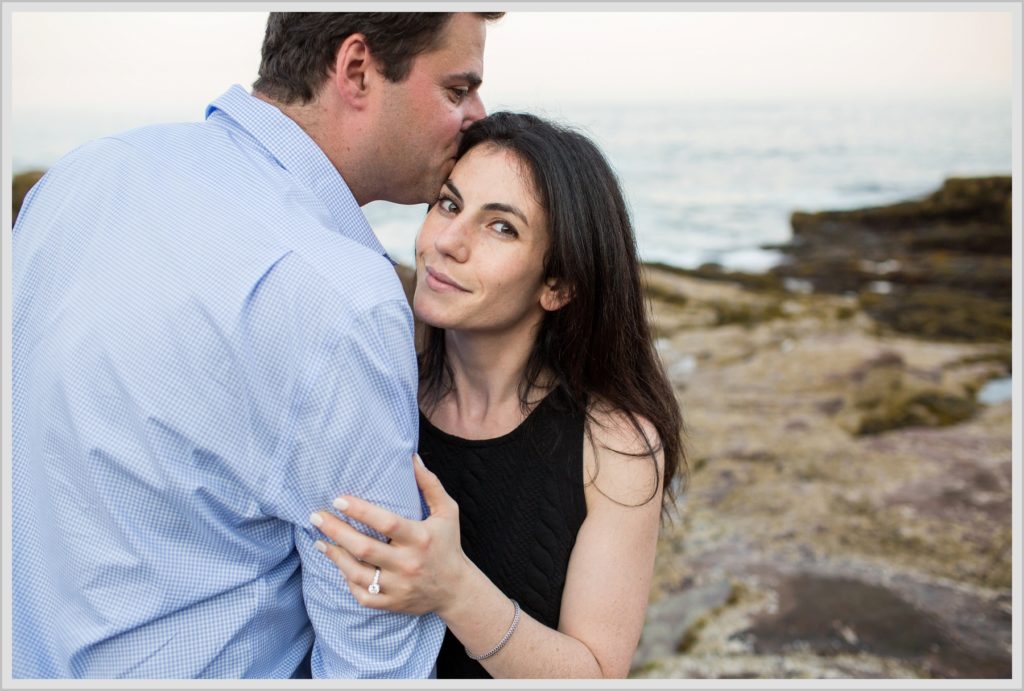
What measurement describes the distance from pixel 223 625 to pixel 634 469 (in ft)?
2.94

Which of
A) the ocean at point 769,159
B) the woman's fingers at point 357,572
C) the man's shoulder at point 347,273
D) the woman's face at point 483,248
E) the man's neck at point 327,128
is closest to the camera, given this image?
the man's shoulder at point 347,273

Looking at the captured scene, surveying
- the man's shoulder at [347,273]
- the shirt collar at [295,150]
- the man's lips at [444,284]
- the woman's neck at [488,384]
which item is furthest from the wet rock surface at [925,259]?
the man's shoulder at [347,273]

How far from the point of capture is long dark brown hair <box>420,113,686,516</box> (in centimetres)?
217

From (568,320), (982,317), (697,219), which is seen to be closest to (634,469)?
(568,320)

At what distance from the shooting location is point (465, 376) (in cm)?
237

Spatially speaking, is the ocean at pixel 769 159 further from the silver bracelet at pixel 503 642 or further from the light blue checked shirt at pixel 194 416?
the light blue checked shirt at pixel 194 416

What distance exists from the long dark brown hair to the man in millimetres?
566

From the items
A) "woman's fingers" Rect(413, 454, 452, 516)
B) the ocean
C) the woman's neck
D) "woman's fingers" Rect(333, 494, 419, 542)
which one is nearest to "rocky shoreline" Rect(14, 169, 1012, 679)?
the woman's neck

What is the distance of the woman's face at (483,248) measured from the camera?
2.12 meters

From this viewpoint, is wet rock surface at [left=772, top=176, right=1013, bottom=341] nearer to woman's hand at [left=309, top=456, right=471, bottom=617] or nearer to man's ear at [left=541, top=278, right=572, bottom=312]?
man's ear at [left=541, top=278, right=572, bottom=312]

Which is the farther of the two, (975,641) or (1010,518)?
(1010,518)

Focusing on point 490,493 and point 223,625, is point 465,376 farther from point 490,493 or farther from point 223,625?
point 223,625

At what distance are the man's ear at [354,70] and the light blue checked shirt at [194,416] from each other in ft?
1.16

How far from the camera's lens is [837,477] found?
5480 mm
